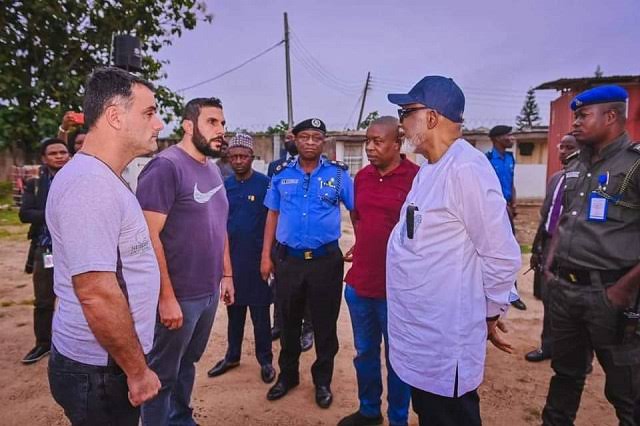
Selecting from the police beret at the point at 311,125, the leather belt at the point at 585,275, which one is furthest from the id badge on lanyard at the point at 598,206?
the police beret at the point at 311,125

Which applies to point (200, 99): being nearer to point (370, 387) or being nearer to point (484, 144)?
point (370, 387)

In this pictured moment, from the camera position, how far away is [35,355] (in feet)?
12.9

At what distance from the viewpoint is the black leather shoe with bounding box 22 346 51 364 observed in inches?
152

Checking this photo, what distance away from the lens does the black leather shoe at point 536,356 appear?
4.11 metres

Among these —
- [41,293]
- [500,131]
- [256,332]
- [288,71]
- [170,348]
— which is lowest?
[256,332]

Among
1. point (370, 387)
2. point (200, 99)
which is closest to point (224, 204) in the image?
point (200, 99)

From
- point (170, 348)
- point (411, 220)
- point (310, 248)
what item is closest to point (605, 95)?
point (411, 220)

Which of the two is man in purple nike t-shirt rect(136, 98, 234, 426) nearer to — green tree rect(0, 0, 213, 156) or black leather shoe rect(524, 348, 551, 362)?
black leather shoe rect(524, 348, 551, 362)

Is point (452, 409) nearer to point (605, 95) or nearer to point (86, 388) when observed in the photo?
point (86, 388)

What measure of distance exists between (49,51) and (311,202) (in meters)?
15.6

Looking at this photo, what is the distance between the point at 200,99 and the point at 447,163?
157cm

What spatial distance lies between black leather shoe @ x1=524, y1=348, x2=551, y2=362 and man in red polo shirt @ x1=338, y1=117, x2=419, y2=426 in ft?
6.25

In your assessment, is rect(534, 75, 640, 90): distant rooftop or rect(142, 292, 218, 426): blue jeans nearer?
rect(142, 292, 218, 426): blue jeans

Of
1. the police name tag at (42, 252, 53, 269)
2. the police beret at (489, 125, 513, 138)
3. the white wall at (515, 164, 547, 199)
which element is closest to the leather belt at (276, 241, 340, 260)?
the police name tag at (42, 252, 53, 269)
